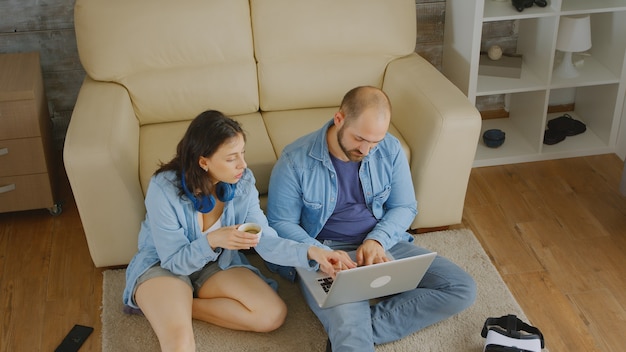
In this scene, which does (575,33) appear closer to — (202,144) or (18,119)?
(202,144)

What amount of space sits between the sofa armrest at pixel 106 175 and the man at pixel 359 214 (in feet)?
1.71

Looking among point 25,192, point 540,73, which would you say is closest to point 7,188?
point 25,192

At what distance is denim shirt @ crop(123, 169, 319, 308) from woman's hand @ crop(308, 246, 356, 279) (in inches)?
1.2

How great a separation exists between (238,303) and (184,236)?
11.7 inches

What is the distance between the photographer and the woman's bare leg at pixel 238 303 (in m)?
2.43

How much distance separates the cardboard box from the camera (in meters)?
3.45

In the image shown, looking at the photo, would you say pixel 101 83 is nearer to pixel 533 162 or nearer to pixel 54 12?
pixel 54 12

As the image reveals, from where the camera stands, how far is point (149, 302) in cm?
233

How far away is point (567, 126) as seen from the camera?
3621 mm

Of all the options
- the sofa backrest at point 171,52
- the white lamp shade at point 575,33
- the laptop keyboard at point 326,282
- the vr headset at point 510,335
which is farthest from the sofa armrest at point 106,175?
the white lamp shade at point 575,33

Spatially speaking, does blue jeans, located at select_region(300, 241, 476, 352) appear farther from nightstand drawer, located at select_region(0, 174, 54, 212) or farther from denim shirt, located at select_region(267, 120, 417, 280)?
nightstand drawer, located at select_region(0, 174, 54, 212)

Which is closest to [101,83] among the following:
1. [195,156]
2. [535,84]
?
[195,156]

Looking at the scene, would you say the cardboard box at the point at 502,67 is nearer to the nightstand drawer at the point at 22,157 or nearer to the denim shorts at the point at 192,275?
the denim shorts at the point at 192,275

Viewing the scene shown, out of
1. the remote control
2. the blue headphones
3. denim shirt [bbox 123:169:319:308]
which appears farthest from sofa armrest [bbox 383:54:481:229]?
the remote control
